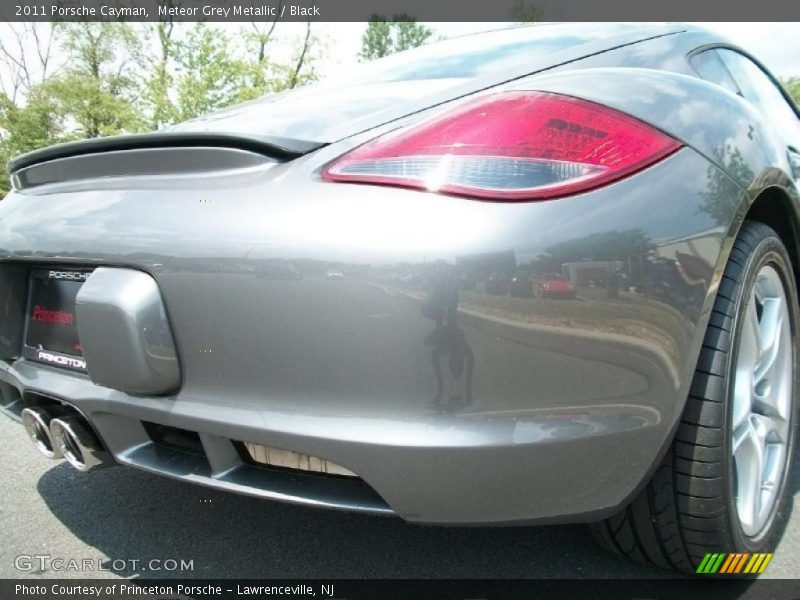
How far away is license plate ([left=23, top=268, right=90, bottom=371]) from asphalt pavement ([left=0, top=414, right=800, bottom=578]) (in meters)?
0.57

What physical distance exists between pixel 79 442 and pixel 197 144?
78cm

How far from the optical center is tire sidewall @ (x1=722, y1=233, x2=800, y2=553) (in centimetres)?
143

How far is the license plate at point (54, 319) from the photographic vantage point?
1558 millimetres

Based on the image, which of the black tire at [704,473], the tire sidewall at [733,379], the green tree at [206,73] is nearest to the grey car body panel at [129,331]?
the black tire at [704,473]

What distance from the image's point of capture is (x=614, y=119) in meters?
1.26

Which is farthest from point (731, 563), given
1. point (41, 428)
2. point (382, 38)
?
point (382, 38)

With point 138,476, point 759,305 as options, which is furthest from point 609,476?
point 138,476

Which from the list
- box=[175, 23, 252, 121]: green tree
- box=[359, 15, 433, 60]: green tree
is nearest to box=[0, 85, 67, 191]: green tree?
box=[175, 23, 252, 121]: green tree

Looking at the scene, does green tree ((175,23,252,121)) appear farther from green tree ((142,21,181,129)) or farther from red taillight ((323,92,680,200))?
red taillight ((323,92,680,200))

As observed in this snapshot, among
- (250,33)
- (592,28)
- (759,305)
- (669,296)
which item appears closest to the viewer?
(669,296)

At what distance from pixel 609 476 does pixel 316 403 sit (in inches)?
23.3

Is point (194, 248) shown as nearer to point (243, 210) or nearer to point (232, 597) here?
point (243, 210)

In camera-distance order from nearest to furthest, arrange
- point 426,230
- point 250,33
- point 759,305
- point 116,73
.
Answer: point 426,230 → point 759,305 → point 250,33 → point 116,73

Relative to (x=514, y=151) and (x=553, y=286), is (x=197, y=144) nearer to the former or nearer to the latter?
(x=514, y=151)
